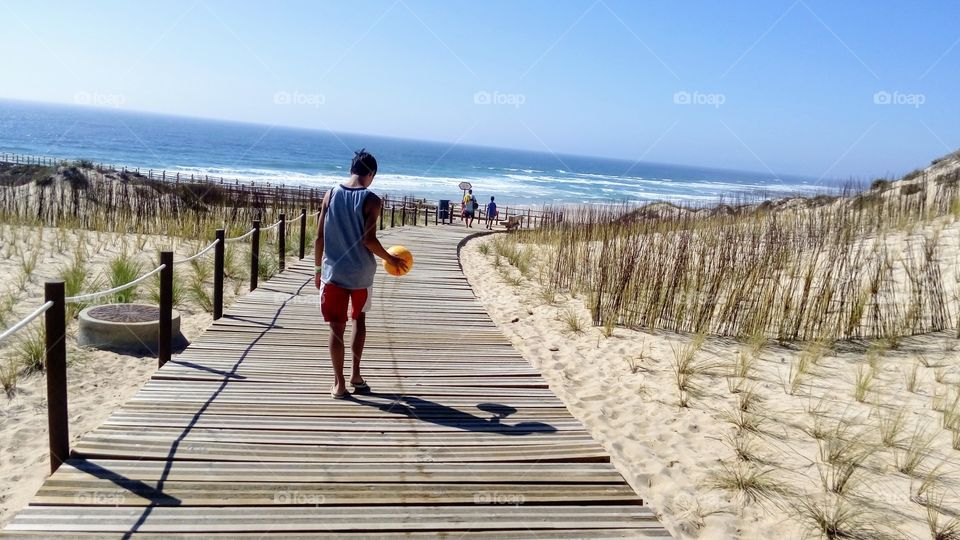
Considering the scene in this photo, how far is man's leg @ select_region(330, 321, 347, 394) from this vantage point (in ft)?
12.0

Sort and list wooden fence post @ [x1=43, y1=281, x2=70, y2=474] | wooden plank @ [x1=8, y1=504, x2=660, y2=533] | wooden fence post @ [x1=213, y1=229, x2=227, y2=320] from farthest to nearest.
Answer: wooden fence post @ [x1=213, y1=229, x2=227, y2=320]
wooden fence post @ [x1=43, y1=281, x2=70, y2=474]
wooden plank @ [x1=8, y1=504, x2=660, y2=533]

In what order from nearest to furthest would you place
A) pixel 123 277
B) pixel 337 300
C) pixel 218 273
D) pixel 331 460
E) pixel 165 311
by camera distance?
pixel 331 460 < pixel 337 300 < pixel 165 311 < pixel 218 273 < pixel 123 277

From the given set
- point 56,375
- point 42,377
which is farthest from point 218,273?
point 56,375

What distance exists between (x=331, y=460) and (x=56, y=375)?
1266mm

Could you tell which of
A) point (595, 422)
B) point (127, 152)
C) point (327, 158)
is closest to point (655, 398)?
point (595, 422)

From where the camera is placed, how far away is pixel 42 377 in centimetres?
468

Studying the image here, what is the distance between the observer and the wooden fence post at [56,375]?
8.98 feet

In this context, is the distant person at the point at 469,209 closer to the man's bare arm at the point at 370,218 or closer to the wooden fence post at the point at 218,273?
the wooden fence post at the point at 218,273

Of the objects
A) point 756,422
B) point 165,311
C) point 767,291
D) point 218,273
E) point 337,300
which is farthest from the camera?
→ point 767,291

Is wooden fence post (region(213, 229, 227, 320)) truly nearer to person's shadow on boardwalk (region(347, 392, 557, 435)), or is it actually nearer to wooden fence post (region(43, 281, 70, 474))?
person's shadow on boardwalk (region(347, 392, 557, 435))

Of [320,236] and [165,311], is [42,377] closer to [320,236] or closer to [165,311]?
[165,311]

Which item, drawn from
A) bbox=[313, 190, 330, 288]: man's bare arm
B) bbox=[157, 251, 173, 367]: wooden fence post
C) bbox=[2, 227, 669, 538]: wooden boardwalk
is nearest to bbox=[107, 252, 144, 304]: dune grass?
bbox=[2, 227, 669, 538]: wooden boardwalk

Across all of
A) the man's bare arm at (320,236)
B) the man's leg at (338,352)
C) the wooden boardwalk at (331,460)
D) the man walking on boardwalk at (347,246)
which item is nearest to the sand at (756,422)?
the wooden boardwalk at (331,460)

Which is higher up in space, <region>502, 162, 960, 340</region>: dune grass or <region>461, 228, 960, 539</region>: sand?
<region>502, 162, 960, 340</region>: dune grass
